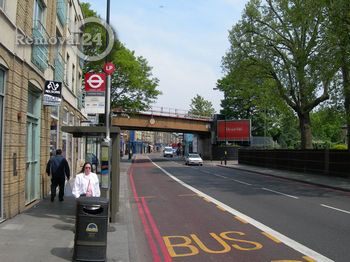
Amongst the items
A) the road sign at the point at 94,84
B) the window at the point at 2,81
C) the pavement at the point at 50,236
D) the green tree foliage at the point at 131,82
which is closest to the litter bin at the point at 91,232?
the pavement at the point at 50,236

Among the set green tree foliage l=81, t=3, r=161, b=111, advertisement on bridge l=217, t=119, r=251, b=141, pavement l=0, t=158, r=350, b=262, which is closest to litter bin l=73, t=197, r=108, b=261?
pavement l=0, t=158, r=350, b=262

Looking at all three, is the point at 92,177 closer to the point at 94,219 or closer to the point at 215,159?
the point at 94,219

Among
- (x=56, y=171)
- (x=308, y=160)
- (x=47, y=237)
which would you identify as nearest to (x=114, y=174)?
(x=47, y=237)

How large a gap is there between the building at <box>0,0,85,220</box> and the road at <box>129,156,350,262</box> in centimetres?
332

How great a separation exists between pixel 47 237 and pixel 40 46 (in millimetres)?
7111

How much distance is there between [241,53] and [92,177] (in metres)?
31.0

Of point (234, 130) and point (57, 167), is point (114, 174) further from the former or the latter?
point (234, 130)

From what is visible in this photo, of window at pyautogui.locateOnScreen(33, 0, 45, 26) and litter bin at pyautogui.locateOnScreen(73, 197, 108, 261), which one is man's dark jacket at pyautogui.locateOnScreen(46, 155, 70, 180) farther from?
litter bin at pyautogui.locateOnScreen(73, 197, 108, 261)

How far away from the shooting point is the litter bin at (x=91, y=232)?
6883 millimetres

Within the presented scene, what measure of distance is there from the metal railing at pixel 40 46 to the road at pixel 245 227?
5.43m

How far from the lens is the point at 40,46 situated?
44.8 feet

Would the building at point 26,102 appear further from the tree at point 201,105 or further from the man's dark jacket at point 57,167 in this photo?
the tree at point 201,105

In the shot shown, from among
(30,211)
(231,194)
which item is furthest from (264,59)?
(30,211)

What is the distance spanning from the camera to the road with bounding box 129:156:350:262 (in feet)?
25.9
